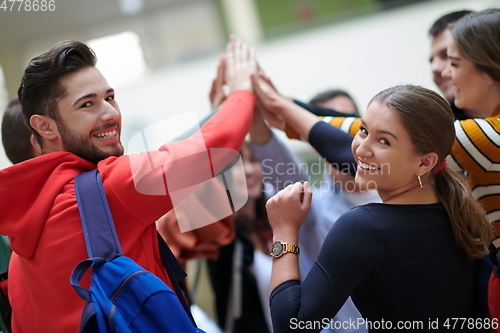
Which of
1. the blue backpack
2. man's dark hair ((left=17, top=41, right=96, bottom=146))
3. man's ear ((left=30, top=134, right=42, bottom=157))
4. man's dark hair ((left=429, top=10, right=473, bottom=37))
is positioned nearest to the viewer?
the blue backpack

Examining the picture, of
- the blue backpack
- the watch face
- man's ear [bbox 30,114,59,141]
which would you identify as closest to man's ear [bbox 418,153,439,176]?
the watch face

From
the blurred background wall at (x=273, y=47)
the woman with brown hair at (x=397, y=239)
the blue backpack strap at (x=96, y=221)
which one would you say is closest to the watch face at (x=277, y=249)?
the woman with brown hair at (x=397, y=239)

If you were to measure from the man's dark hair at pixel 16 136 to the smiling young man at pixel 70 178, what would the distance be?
0.20m

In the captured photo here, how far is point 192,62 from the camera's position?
4965 millimetres

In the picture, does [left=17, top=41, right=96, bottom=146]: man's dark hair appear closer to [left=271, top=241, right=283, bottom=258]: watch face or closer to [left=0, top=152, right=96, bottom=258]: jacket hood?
[left=0, top=152, right=96, bottom=258]: jacket hood

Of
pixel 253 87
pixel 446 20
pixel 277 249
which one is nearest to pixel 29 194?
pixel 277 249

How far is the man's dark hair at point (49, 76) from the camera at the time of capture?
1.08 meters

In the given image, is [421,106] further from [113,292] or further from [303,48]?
[303,48]

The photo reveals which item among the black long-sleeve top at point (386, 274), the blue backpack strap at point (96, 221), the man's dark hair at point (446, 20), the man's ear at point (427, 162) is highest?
the man's dark hair at point (446, 20)

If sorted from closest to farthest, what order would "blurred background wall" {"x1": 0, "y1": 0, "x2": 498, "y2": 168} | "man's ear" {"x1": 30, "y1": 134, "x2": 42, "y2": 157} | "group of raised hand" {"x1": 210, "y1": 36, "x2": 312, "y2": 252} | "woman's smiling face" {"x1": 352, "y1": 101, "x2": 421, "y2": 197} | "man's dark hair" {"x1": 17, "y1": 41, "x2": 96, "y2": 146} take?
"woman's smiling face" {"x1": 352, "y1": 101, "x2": 421, "y2": 197} → "man's dark hair" {"x1": 17, "y1": 41, "x2": 96, "y2": 146} → "man's ear" {"x1": 30, "y1": 134, "x2": 42, "y2": 157} → "group of raised hand" {"x1": 210, "y1": 36, "x2": 312, "y2": 252} → "blurred background wall" {"x1": 0, "y1": 0, "x2": 498, "y2": 168}

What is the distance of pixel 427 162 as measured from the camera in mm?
1001

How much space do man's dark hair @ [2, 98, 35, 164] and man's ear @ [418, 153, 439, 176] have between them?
3.48ft

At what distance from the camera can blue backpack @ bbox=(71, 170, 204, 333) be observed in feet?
2.79

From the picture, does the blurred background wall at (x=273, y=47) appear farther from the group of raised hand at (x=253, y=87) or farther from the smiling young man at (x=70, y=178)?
the smiling young man at (x=70, y=178)
